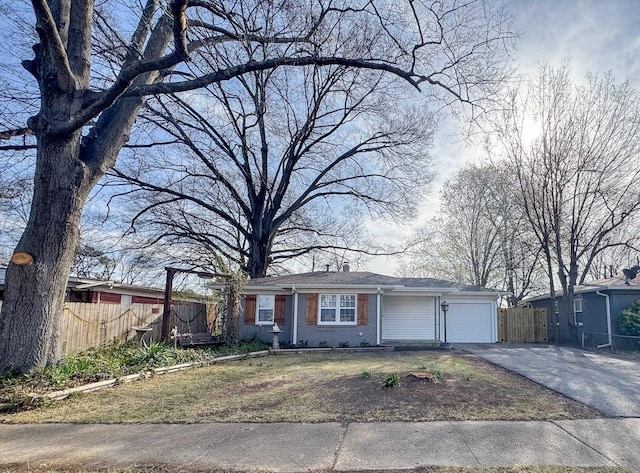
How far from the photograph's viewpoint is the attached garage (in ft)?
60.8

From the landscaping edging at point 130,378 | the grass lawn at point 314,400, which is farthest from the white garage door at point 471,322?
the landscaping edging at point 130,378

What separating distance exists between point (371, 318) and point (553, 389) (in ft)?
29.0

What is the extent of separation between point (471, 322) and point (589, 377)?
9.97 m

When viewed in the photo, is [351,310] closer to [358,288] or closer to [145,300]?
[358,288]

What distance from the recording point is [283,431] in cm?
516

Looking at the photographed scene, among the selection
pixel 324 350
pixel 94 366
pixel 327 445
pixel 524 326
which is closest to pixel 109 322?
pixel 94 366

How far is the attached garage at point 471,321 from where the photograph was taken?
1855 centimetres

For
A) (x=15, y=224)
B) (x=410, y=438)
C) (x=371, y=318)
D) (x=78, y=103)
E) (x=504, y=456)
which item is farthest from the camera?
(x=15, y=224)

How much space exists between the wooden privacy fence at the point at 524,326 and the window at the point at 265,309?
11.4m

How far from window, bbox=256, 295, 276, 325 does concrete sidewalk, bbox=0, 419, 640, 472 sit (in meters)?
11.2

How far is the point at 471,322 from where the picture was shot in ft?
61.4

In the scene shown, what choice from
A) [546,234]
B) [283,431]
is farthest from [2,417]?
[546,234]

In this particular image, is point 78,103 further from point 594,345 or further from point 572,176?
point 594,345

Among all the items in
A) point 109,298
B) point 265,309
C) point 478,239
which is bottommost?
point 265,309
